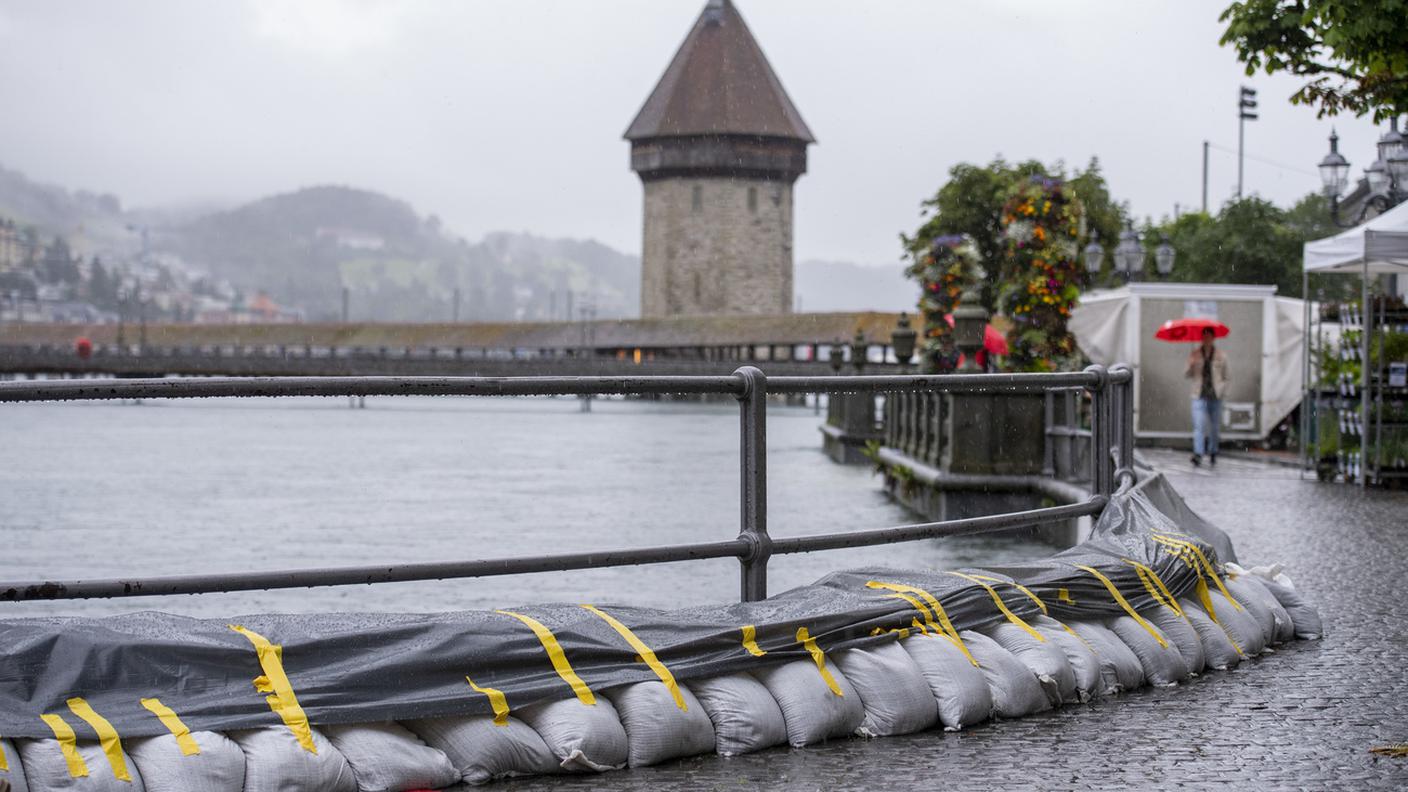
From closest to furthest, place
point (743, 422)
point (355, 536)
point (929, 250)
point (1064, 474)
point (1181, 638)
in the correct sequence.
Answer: point (743, 422)
point (1181, 638)
point (1064, 474)
point (355, 536)
point (929, 250)

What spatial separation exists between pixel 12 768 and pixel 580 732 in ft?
3.57

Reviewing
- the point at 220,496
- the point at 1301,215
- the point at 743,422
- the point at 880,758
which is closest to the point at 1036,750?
the point at 880,758

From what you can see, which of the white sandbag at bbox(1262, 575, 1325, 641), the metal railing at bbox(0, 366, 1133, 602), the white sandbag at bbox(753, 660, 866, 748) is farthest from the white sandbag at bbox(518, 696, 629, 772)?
the white sandbag at bbox(1262, 575, 1325, 641)

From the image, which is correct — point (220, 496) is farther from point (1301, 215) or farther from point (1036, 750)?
point (1301, 215)

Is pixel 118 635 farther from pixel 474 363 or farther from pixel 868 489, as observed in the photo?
pixel 474 363

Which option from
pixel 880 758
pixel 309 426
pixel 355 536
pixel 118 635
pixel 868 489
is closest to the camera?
pixel 118 635

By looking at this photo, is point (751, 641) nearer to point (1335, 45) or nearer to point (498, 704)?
point (498, 704)

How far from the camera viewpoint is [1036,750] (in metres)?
3.92

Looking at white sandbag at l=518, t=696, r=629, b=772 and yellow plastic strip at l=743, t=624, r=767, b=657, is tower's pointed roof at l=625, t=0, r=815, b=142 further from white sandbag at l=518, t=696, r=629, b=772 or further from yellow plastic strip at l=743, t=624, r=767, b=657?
white sandbag at l=518, t=696, r=629, b=772

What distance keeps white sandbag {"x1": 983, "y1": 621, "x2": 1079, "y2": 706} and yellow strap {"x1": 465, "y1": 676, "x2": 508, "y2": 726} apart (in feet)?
4.60

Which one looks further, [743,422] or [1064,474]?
[1064,474]

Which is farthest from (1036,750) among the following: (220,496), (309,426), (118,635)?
(309,426)

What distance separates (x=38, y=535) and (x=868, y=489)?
1034 cm

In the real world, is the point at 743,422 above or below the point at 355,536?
above
